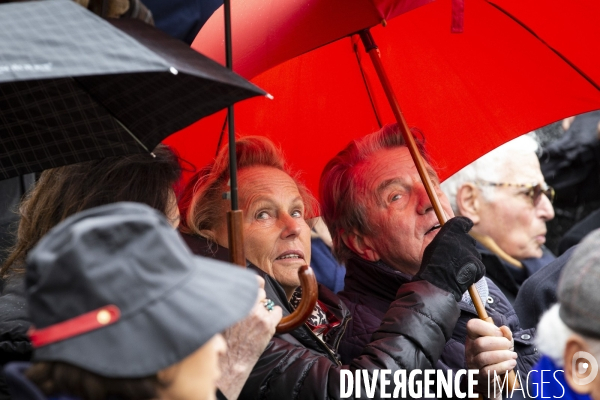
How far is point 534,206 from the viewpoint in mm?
5871

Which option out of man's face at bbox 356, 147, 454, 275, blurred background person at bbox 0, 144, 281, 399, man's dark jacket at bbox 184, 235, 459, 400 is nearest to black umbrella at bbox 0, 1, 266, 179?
blurred background person at bbox 0, 144, 281, 399

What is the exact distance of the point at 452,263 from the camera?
10.7 ft

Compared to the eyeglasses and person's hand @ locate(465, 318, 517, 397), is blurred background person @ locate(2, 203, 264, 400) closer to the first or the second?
person's hand @ locate(465, 318, 517, 397)

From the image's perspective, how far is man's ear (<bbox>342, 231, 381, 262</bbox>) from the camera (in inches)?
159

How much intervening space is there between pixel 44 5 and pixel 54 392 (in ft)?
3.34

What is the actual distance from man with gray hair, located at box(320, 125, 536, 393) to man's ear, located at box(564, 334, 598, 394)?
3.86 feet

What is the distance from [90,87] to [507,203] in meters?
3.49

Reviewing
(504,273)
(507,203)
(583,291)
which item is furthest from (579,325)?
(507,203)

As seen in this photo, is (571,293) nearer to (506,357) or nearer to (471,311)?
(506,357)

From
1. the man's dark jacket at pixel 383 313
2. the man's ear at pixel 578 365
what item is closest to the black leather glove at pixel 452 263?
the man's dark jacket at pixel 383 313

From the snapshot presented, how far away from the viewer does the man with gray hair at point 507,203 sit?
18.9 ft

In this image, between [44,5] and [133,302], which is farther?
[44,5]

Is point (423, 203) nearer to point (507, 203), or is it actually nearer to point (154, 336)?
point (507, 203)

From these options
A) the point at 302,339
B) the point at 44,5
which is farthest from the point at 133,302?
the point at 302,339
